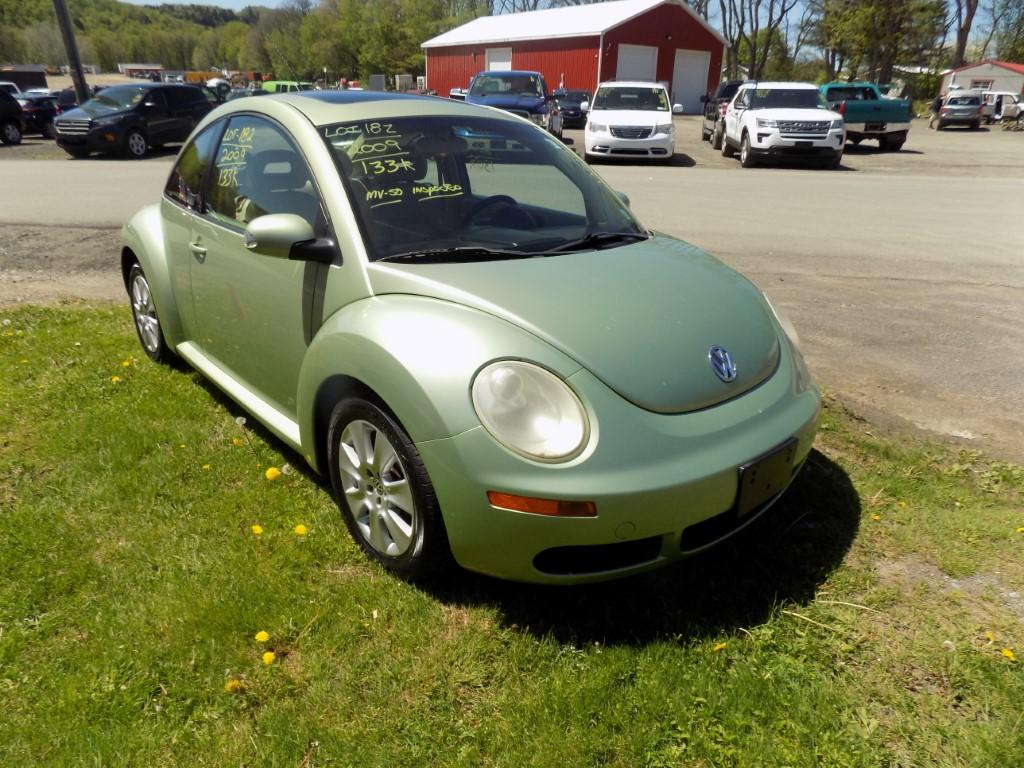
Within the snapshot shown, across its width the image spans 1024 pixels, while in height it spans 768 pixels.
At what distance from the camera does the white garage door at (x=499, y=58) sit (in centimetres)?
4122

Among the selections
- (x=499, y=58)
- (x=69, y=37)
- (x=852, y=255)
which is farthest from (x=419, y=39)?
(x=852, y=255)

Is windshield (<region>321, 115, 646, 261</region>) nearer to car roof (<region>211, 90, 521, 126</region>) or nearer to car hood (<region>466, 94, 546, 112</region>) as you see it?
car roof (<region>211, 90, 521, 126</region>)

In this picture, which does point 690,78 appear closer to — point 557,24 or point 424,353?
point 557,24

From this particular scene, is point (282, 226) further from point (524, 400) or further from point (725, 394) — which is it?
point (725, 394)

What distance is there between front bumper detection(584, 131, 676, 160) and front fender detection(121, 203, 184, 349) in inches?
488

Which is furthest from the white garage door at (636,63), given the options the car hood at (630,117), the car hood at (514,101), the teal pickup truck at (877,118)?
the car hood at (630,117)

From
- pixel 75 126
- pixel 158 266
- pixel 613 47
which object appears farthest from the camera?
pixel 613 47

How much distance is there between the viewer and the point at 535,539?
2258 millimetres

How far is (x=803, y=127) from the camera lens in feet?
50.9

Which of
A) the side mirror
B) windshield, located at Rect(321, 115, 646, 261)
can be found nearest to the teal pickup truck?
windshield, located at Rect(321, 115, 646, 261)

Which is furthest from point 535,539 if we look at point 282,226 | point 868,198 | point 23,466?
point 868,198

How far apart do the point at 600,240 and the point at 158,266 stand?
2.48 meters

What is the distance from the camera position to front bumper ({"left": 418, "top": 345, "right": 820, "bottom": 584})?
221 cm

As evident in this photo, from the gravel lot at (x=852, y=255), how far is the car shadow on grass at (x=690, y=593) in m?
1.44
